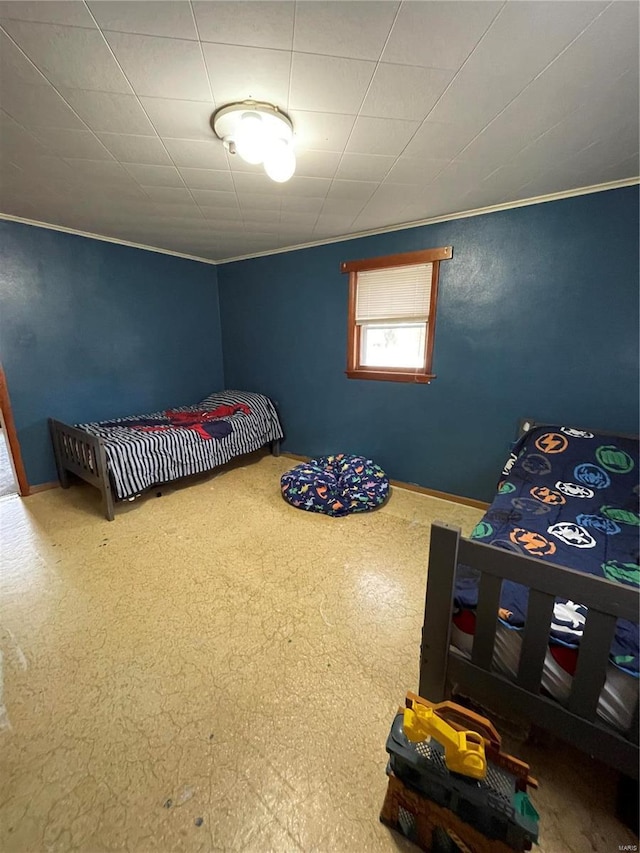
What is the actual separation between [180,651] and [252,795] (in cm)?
62

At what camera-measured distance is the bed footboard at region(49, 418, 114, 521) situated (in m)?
2.39

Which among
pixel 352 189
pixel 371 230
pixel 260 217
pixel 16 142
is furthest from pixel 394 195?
pixel 16 142

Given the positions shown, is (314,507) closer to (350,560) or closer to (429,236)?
(350,560)

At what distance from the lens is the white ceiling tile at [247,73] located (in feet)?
3.45

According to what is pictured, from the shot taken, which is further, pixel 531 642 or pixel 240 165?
pixel 240 165

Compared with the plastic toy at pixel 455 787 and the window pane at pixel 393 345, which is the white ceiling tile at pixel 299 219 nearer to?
the window pane at pixel 393 345

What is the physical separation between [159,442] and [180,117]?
2063 millimetres

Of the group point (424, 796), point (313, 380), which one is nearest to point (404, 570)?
point (424, 796)

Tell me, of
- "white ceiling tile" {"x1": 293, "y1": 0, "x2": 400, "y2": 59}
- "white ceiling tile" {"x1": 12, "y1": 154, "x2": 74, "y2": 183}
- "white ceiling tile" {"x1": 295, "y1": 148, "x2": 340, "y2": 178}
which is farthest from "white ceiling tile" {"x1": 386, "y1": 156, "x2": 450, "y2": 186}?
"white ceiling tile" {"x1": 12, "y1": 154, "x2": 74, "y2": 183}

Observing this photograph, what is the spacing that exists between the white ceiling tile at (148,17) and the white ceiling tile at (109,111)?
338 millimetres

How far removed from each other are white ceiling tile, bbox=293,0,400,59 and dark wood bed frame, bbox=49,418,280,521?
8.02ft

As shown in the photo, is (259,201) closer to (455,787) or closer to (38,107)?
(38,107)

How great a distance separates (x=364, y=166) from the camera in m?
1.77

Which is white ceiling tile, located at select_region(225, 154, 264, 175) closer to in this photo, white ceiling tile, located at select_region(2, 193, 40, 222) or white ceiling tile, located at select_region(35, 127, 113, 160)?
white ceiling tile, located at select_region(35, 127, 113, 160)
